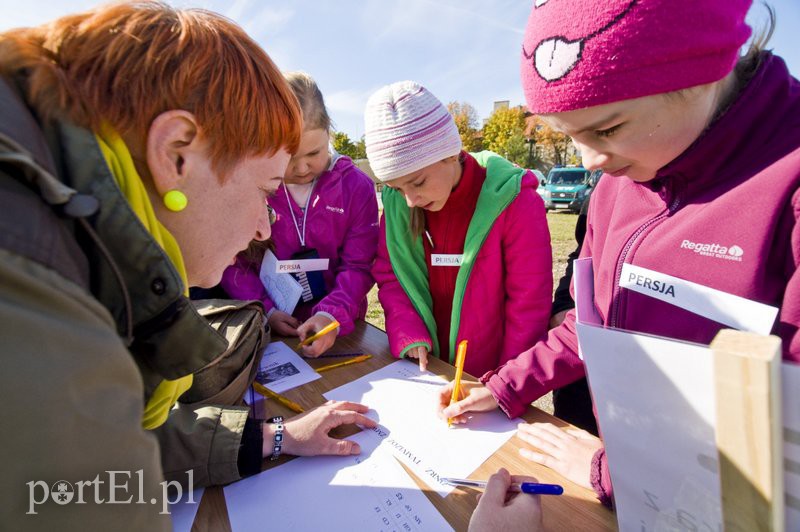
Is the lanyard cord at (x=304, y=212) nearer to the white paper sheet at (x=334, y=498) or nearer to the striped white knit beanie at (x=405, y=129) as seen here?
the striped white knit beanie at (x=405, y=129)

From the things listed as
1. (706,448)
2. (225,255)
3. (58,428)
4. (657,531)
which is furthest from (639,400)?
(225,255)

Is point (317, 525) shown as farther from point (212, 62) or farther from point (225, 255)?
point (212, 62)

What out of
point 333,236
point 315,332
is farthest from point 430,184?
point 315,332

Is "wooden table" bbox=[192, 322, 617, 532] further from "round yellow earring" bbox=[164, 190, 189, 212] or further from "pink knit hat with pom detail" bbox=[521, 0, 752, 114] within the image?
"pink knit hat with pom detail" bbox=[521, 0, 752, 114]

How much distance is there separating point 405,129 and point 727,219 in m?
1.02

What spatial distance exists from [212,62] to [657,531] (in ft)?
3.32

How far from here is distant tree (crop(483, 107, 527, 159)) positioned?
32.2 m

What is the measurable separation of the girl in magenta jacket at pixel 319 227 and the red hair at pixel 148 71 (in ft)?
3.51

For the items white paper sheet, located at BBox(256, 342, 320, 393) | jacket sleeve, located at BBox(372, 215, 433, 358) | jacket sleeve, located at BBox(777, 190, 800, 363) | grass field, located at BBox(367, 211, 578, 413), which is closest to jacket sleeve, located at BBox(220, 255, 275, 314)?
white paper sheet, located at BBox(256, 342, 320, 393)

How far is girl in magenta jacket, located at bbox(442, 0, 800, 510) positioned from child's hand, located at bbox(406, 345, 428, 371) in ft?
1.60

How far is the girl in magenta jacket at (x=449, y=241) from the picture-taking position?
1.49 m

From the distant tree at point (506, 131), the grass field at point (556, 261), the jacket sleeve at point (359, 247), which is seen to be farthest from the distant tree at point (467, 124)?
the jacket sleeve at point (359, 247)

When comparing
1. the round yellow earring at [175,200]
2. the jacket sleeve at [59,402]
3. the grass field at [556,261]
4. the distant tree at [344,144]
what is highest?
the distant tree at [344,144]

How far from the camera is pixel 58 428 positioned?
40 centimetres
